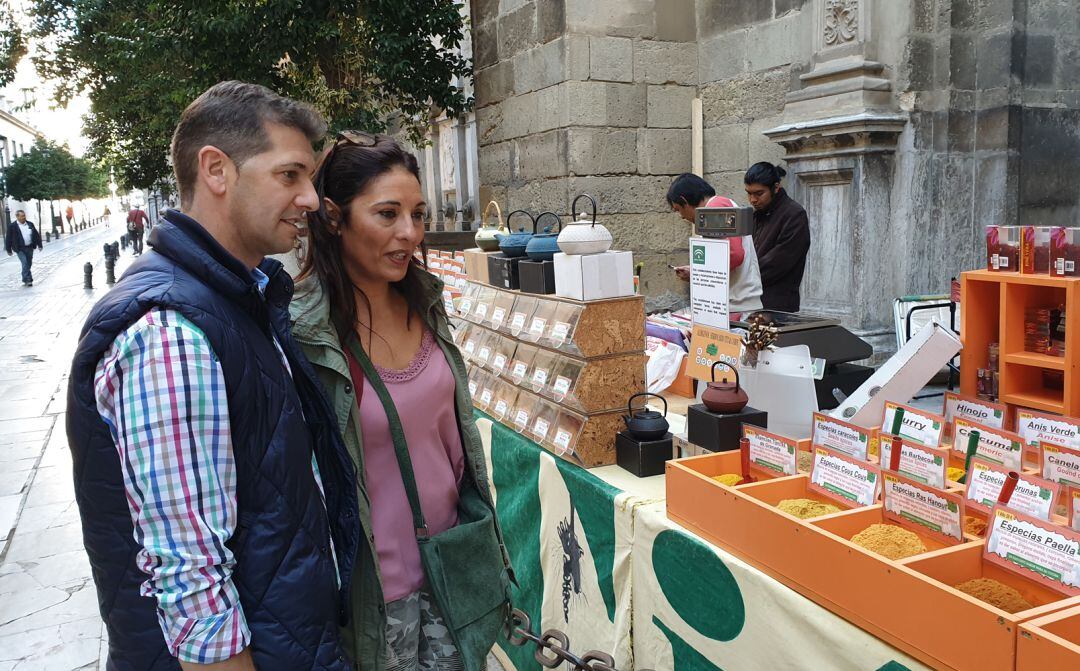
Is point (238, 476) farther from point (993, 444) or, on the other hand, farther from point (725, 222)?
point (725, 222)

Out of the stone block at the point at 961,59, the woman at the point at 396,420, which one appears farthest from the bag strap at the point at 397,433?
the stone block at the point at 961,59

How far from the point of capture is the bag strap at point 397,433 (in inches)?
71.7

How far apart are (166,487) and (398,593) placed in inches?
30.3

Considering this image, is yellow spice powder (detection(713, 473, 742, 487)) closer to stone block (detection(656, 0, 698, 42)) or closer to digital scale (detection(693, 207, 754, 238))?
digital scale (detection(693, 207, 754, 238))

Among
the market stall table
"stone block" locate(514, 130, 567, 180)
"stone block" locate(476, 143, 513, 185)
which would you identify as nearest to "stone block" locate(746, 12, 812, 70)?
"stone block" locate(514, 130, 567, 180)

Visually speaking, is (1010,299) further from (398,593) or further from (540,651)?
(398,593)

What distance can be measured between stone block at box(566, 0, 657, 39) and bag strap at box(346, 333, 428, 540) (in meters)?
5.53

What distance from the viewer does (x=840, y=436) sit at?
7.00 ft

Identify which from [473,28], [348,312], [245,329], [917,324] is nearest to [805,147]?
[917,324]

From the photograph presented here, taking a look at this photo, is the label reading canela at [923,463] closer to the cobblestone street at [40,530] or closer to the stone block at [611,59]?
the cobblestone street at [40,530]

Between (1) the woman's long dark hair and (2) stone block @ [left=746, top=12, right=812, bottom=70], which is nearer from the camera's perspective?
(1) the woman's long dark hair

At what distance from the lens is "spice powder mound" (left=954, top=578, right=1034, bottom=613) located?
1.46 meters

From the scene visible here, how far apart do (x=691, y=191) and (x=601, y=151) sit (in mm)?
2689

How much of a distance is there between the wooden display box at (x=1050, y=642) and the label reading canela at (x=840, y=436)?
29.5 inches
